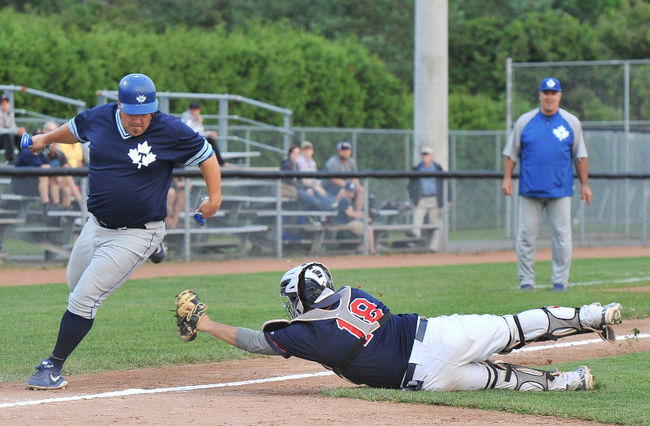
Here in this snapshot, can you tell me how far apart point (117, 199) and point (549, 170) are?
20.8ft

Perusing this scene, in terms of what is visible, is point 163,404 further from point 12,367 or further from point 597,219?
point 597,219

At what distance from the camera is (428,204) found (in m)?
19.1

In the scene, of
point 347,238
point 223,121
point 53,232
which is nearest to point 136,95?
point 53,232

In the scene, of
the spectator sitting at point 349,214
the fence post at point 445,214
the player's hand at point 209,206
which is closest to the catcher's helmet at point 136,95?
the player's hand at point 209,206

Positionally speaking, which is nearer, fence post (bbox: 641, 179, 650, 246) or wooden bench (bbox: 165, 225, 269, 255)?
wooden bench (bbox: 165, 225, 269, 255)

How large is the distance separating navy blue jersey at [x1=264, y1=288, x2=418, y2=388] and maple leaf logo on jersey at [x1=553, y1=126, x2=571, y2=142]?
5889mm

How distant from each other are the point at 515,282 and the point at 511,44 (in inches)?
1186

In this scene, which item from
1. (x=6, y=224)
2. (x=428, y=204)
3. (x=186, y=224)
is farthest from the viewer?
(x=428, y=204)

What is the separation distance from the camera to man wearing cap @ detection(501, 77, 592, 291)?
12.0 meters

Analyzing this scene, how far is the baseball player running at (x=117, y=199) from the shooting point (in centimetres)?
693

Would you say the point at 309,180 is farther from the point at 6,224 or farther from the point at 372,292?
the point at 372,292

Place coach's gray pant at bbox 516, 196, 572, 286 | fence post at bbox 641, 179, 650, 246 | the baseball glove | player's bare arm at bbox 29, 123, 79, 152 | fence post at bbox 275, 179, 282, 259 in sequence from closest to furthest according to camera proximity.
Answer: the baseball glove → player's bare arm at bbox 29, 123, 79, 152 → coach's gray pant at bbox 516, 196, 572, 286 → fence post at bbox 275, 179, 282, 259 → fence post at bbox 641, 179, 650, 246

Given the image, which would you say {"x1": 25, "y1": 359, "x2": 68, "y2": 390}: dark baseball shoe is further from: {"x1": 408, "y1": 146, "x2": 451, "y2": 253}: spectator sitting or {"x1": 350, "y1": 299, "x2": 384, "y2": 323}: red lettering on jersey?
{"x1": 408, "y1": 146, "x2": 451, "y2": 253}: spectator sitting

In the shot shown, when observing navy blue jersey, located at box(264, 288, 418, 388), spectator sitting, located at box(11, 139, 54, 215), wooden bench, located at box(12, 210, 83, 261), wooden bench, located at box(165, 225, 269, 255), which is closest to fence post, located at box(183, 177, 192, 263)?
wooden bench, located at box(165, 225, 269, 255)
